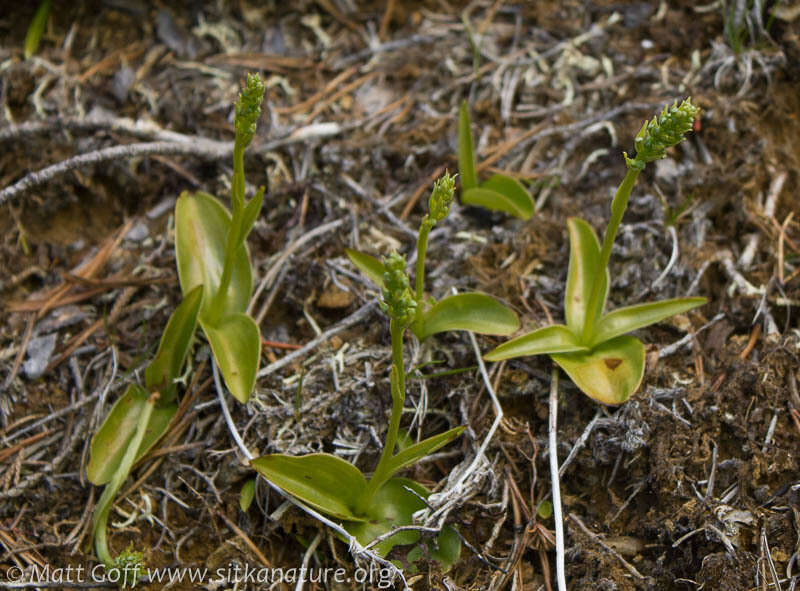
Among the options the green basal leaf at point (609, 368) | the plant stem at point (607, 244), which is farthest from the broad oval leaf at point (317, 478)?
the plant stem at point (607, 244)

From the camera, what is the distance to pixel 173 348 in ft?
9.74

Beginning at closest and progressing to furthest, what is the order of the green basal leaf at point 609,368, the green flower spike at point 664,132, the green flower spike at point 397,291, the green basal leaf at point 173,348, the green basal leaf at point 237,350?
the green flower spike at point 397,291 → the green flower spike at point 664,132 → the green basal leaf at point 609,368 → the green basal leaf at point 237,350 → the green basal leaf at point 173,348

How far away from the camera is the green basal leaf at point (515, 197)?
3311 mm

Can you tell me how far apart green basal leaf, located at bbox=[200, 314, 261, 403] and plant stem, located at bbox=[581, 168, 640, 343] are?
128 cm

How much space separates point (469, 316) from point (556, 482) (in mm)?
710

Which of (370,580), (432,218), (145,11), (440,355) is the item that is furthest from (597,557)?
(145,11)

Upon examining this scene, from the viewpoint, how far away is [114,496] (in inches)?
108

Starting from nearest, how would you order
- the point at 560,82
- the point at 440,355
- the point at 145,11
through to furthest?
the point at 440,355, the point at 560,82, the point at 145,11

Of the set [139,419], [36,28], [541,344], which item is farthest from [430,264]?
[36,28]

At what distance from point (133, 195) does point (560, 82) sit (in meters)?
2.25

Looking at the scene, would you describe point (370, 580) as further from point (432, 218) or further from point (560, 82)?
point (560, 82)

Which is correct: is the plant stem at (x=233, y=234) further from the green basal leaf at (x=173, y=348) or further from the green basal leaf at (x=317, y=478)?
the green basal leaf at (x=317, y=478)

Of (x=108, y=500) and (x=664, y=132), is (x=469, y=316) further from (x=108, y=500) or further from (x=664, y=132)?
(x=108, y=500)

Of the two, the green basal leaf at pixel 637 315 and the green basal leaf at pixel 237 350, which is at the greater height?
the green basal leaf at pixel 237 350
